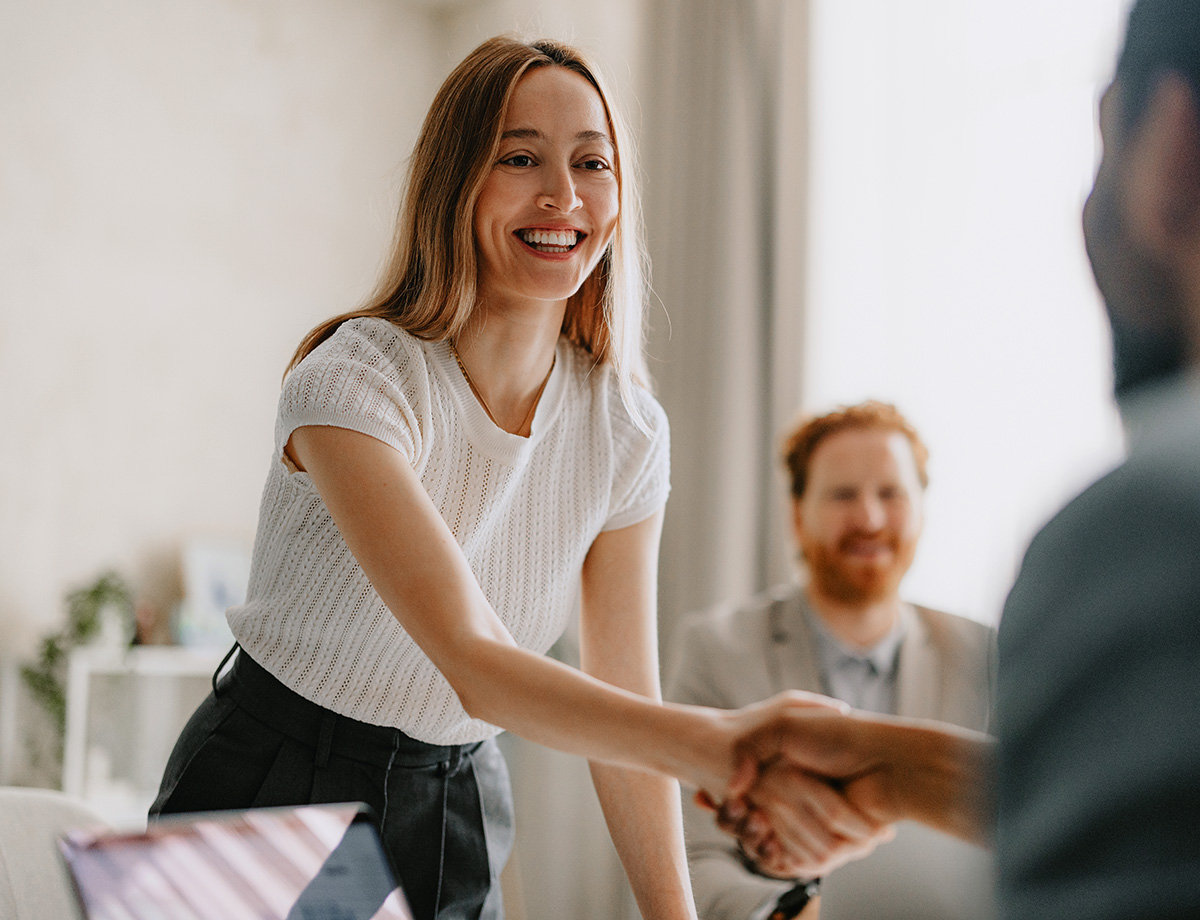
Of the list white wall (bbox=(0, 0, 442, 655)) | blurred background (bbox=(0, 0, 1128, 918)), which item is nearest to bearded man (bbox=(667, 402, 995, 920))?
blurred background (bbox=(0, 0, 1128, 918))

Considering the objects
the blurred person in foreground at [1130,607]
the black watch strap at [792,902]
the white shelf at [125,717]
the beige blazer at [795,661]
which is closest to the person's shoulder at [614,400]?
the black watch strap at [792,902]

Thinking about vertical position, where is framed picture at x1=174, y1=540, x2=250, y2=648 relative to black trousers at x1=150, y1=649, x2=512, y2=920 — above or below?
below

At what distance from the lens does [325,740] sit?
1037 millimetres

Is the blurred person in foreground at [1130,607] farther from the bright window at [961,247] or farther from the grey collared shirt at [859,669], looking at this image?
the bright window at [961,247]

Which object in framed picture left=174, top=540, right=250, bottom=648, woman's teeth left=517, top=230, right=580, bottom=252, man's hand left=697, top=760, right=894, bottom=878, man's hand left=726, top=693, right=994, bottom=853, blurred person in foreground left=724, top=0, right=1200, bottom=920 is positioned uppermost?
woman's teeth left=517, top=230, right=580, bottom=252

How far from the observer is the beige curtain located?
3.21m

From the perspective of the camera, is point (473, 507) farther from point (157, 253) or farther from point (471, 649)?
point (157, 253)

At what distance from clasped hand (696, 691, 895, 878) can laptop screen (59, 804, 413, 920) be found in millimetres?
234

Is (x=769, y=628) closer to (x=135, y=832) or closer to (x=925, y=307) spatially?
(x=925, y=307)

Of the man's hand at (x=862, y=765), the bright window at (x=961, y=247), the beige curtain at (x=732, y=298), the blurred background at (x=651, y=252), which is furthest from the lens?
the beige curtain at (x=732, y=298)

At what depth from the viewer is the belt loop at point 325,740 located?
3.39 feet

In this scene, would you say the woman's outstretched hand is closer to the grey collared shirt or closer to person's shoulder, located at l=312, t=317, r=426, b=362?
person's shoulder, located at l=312, t=317, r=426, b=362

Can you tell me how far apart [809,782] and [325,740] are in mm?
516

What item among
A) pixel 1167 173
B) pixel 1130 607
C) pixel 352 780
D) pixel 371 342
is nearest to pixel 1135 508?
pixel 1130 607
